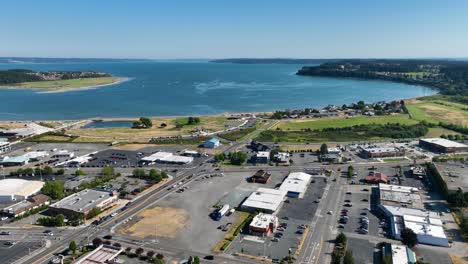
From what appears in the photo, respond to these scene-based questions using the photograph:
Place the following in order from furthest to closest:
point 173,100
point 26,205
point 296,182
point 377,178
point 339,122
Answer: point 173,100
point 339,122
point 377,178
point 296,182
point 26,205

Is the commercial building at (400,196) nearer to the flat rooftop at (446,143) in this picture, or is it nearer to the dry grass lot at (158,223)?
the dry grass lot at (158,223)

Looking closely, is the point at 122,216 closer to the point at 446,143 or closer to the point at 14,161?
the point at 14,161

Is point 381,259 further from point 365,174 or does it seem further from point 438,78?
point 438,78

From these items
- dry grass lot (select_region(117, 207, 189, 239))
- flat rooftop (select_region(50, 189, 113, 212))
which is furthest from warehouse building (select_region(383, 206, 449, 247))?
flat rooftop (select_region(50, 189, 113, 212))

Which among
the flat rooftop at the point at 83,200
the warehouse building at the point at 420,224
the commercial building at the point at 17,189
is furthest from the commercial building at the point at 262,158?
the commercial building at the point at 17,189

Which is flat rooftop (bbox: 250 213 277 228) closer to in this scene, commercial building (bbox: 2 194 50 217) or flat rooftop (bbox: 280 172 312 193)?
flat rooftop (bbox: 280 172 312 193)

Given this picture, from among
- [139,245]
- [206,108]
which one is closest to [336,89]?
[206,108]

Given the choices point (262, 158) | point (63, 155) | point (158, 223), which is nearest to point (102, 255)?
point (158, 223)
